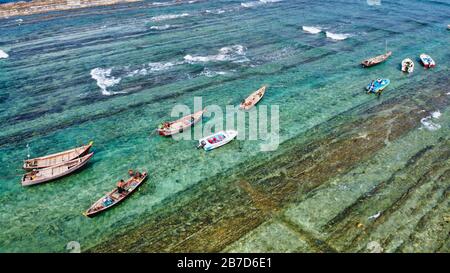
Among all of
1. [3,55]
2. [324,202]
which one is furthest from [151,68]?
[324,202]

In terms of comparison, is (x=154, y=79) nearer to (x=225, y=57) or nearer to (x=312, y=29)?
(x=225, y=57)

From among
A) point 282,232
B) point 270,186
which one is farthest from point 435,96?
point 282,232

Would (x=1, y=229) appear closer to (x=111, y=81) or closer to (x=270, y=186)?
(x=270, y=186)

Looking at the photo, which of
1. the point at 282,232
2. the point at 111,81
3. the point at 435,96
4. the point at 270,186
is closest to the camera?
the point at 282,232

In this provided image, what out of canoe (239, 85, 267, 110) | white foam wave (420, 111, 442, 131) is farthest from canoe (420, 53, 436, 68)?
canoe (239, 85, 267, 110)

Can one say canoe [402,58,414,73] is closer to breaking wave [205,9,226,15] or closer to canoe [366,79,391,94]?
canoe [366,79,391,94]
